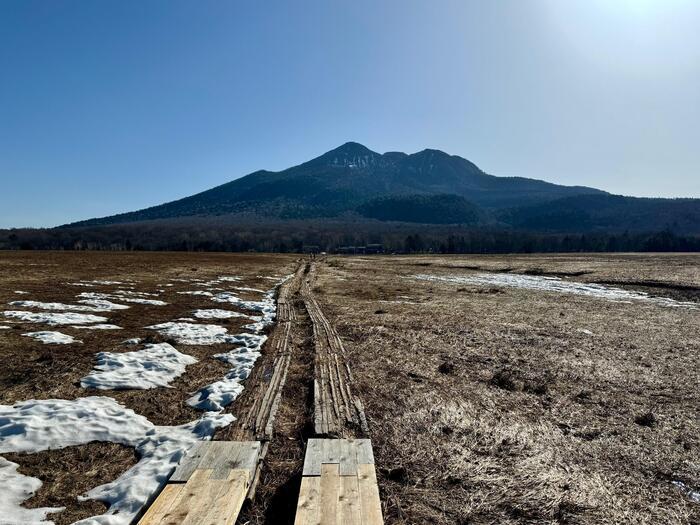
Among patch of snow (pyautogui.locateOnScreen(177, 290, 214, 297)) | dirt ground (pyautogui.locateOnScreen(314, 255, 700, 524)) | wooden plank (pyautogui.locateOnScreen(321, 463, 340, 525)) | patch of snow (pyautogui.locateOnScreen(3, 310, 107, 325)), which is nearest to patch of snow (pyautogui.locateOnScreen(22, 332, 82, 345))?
patch of snow (pyautogui.locateOnScreen(3, 310, 107, 325))

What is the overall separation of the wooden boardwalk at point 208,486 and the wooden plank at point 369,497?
4.80 ft

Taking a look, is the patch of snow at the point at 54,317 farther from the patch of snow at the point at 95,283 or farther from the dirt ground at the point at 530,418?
the patch of snow at the point at 95,283

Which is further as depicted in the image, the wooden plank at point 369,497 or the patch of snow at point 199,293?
the patch of snow at point 199,293

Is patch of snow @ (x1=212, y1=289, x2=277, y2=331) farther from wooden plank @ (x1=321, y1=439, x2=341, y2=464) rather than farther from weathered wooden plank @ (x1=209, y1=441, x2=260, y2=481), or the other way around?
wooden plank @ (x1=321, y1=439, x2=341, y2=464)

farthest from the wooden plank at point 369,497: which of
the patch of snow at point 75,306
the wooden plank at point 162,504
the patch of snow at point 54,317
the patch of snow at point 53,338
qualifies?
the patch of snow at point 75,306

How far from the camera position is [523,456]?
691 centimetres

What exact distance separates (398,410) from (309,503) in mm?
4014

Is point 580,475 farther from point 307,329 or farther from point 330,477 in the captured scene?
point 307,329

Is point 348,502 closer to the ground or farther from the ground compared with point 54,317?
closer to the ground

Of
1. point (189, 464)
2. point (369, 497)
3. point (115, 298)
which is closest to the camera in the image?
point (369, 497)

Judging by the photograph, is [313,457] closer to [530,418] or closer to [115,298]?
[530,418]

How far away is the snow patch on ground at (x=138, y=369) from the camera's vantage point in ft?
32.1

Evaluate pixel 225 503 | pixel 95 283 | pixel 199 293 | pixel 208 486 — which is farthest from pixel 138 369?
pixel 95 283

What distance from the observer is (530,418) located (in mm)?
8555
